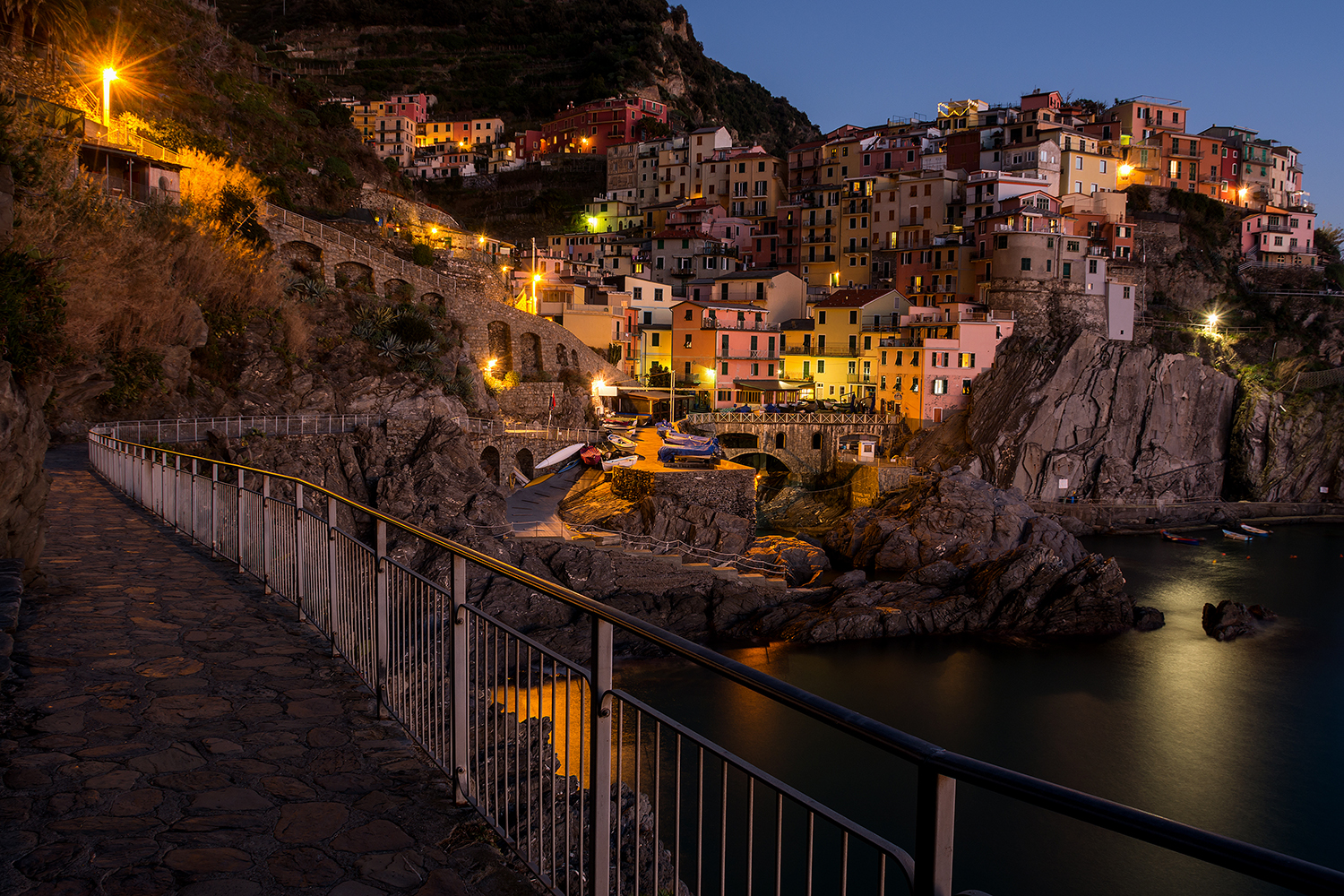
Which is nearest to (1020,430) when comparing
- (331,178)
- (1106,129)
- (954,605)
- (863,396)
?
(863,396)

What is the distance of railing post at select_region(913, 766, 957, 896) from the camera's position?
1.71 m

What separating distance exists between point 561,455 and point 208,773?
1314 inches

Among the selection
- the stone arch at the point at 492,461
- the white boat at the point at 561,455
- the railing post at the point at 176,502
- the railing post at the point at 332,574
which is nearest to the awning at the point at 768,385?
the white boat at the point at 561,455

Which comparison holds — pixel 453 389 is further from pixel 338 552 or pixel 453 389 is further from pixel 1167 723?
pixel 338 552

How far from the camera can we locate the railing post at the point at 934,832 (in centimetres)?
171

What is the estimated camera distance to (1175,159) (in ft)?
224

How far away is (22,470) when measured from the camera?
6574mm

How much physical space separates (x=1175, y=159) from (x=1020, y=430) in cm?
3761

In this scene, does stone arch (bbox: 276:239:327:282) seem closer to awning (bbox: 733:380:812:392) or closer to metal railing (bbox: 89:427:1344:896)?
awning (bbox: 733:380:812:392)

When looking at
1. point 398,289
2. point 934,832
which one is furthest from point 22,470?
point 398,289

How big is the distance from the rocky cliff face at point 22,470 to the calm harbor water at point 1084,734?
14690 millimetres

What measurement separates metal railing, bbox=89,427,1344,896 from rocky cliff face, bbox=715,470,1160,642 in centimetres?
1499

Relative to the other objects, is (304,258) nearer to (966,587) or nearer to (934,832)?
(966,587)

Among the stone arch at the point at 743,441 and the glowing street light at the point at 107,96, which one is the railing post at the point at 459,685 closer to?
the glowing street light at the point at 107,96
